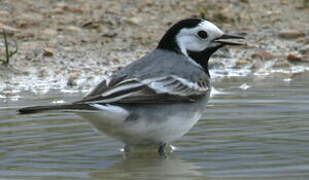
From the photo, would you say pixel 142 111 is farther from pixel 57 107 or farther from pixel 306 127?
pixel 306 127

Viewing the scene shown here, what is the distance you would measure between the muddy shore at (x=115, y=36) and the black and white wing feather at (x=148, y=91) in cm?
308

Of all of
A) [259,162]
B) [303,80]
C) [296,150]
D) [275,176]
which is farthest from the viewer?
[303,80]

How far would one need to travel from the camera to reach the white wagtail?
683 centimetres

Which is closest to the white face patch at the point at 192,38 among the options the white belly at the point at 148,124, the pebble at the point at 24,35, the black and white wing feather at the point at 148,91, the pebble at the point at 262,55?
the black and white wing feather at the point at 148,91

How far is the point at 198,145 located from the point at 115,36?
196 inches

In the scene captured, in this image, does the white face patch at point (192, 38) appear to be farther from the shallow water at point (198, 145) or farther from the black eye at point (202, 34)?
the shallow water at point (198, 145)

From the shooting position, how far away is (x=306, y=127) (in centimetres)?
817

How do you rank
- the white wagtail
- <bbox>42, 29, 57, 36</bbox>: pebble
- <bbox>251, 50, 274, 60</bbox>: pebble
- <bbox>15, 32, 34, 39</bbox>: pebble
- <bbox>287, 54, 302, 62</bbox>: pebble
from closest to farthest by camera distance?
the white wagtail < <bbox>287, 54, 302, 62</bbox>: pebble < <bbox>251, 50, 274, 60</bbox>: pebble < <bbox>15, 32, 34, 39</bbox>: pebble < <bbox>42, 29, 57, 36</bbox>: pebble

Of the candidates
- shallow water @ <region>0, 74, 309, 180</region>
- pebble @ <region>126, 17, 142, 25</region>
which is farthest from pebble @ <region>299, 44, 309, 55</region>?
pebble @ <region>126, 17, 142, 25</region>

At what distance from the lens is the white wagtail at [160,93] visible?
683 centimetres

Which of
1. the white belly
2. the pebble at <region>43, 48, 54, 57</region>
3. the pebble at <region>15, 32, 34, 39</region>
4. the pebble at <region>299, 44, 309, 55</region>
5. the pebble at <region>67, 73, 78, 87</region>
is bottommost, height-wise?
the pebble at <region>299, 44, 309, 55</region>

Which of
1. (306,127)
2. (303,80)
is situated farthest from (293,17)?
(306,127)

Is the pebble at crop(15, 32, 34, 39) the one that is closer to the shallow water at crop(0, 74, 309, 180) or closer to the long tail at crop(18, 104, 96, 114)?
the shallow water at crop(0, 74, 309, 180)

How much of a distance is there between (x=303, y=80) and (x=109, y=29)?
3230 mm
